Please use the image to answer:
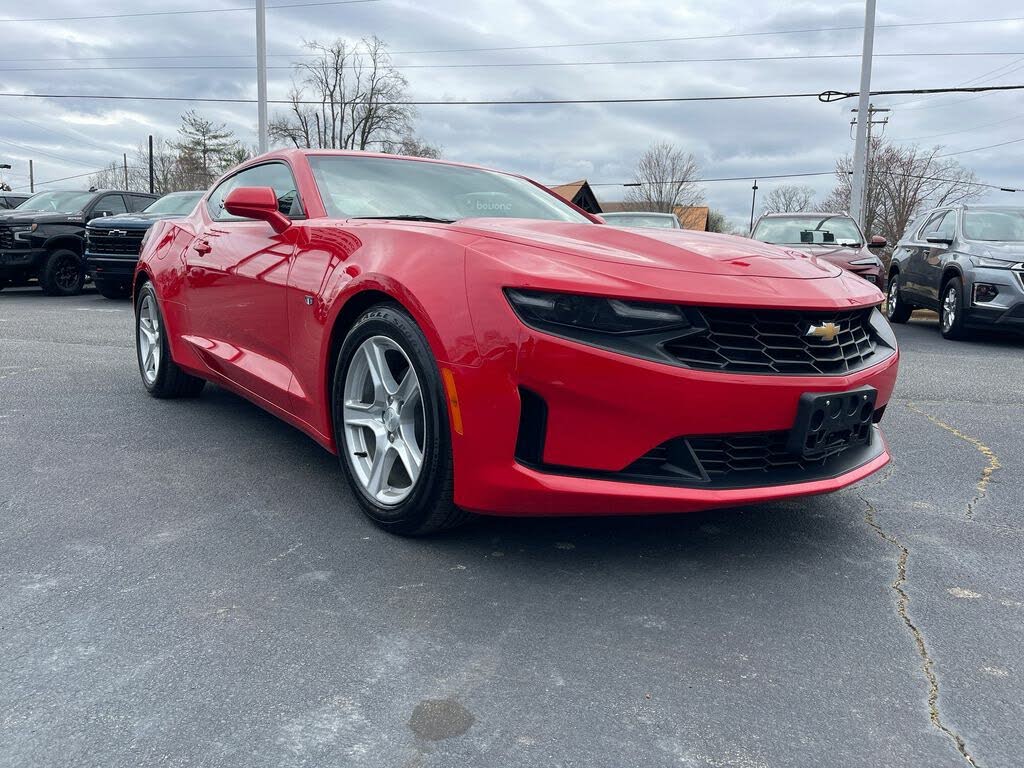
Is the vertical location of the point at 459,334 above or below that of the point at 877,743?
above

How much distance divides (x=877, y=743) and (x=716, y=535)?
121 centimetres

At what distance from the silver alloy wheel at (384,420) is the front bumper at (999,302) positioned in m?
7.87

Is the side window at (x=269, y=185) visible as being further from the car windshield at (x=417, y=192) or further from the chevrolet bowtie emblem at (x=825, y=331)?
the chevrolet bowtie emblem at (x=825, y=331)

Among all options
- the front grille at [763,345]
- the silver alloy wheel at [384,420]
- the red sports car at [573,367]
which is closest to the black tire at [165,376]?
the red sports car at [573,367]

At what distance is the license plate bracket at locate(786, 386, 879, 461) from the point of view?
101 inches

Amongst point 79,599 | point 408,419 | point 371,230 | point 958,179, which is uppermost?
point 958,179

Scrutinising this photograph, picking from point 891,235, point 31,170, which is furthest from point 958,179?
point 31,170

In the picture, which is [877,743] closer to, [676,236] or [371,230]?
[676,236]

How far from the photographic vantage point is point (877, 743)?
5.93ft

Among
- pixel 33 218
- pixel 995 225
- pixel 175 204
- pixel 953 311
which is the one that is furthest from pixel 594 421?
pixel 33 218

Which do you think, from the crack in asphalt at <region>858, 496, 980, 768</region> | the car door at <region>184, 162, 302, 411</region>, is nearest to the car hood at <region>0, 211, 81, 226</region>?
the car door at <region>184, 162, 302, 411</region>

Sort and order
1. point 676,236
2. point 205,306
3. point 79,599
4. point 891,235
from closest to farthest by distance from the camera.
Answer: point 79,599 < point 676,236 < point 205,306 < point 891,235

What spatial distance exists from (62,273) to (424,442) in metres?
12.7

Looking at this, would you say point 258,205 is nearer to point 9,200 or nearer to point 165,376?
point 165,376
